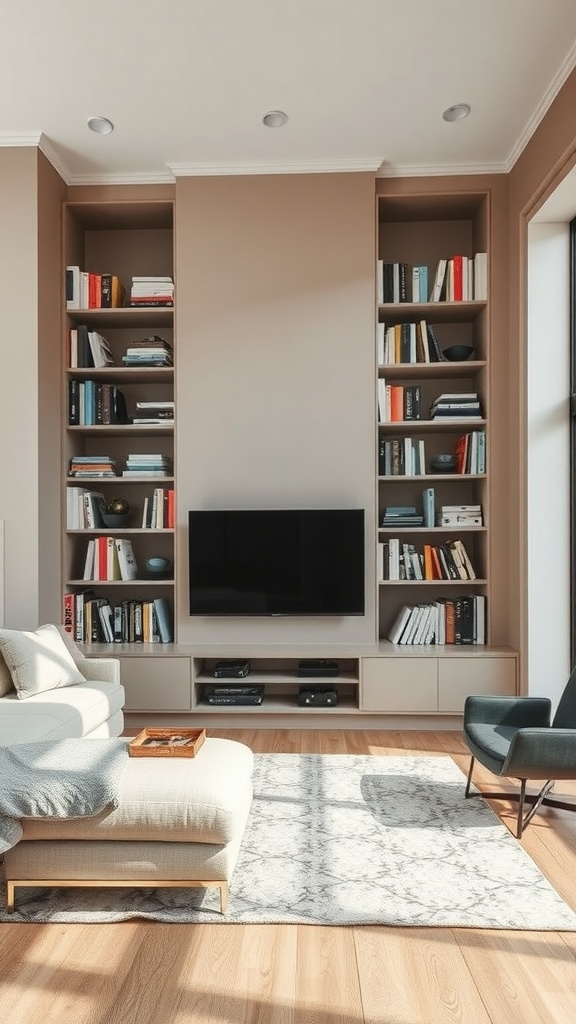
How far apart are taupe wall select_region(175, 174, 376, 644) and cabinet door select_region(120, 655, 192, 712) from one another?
0.27 m

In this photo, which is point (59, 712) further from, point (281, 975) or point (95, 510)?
point (95, 510)

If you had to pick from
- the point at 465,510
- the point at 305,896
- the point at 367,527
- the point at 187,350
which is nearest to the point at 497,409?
the point at 465,510

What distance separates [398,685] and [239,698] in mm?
952

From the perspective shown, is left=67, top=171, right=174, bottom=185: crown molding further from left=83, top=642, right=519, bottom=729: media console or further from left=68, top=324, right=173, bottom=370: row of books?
left=83, top=642, right=519, bottom=729: media console

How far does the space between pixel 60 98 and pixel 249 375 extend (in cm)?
181

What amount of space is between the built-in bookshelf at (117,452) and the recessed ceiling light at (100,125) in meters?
0.65

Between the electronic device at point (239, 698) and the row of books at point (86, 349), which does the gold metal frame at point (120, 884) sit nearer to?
the electronic device at point (239, 698)

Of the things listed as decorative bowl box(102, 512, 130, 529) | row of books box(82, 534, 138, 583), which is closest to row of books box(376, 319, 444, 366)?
decorative bowl box(102, 512, 130, 529)

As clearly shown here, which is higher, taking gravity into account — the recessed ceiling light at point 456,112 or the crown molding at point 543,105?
the recessed ceiling light at point 456,112

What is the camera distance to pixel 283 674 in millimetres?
4988

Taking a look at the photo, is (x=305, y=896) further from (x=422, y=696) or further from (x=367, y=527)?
(x=367, y=527)

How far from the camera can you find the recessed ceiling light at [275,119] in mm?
A: 4324

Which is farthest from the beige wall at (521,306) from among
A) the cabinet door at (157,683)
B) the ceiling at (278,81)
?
the cabinet door at (157,683)

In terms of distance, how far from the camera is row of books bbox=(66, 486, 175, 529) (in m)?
5.07
